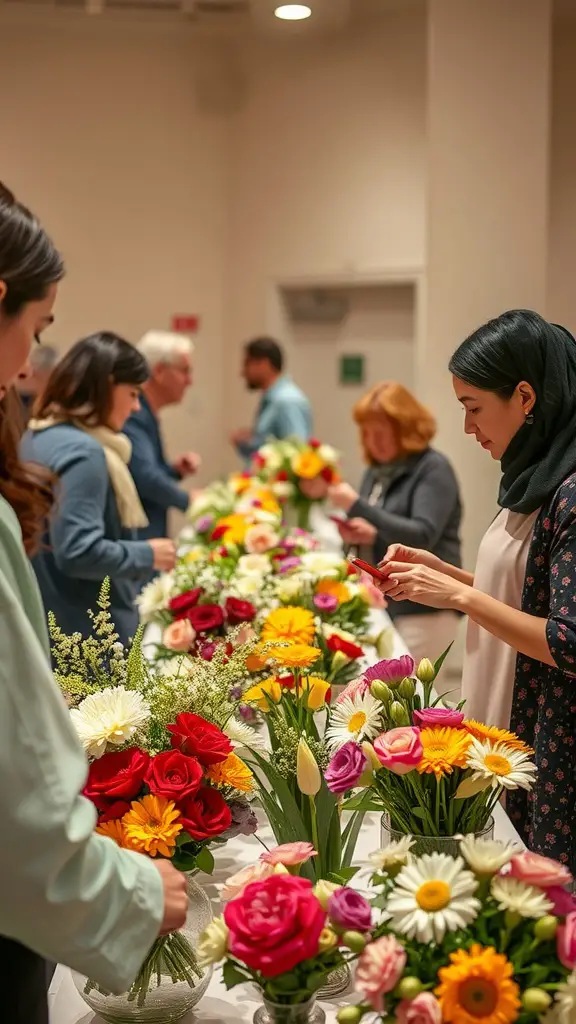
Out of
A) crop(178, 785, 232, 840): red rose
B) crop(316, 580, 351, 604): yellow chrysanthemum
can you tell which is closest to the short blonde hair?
crop(316, 580, 351, 604): yellow chrysanthemum

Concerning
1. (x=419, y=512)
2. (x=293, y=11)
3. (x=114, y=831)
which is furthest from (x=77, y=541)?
(x=293, y=11)

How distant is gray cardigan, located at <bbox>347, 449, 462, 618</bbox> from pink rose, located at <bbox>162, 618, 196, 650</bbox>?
1471mm

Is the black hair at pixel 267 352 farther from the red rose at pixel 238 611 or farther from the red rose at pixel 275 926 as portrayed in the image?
the red rose at pixel 275 926

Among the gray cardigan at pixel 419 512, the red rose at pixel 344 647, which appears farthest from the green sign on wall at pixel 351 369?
the red rose at pixel 344 647

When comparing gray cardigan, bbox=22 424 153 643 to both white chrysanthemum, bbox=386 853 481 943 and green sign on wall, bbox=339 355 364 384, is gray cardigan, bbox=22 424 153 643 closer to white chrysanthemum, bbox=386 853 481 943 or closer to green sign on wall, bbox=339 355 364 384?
white chrysanthemum, bbox=386 853 481 943

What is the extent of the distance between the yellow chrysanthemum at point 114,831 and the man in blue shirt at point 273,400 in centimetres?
501

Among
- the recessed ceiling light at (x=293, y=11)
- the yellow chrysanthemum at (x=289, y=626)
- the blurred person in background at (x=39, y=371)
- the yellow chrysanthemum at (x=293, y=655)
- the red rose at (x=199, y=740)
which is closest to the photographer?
the red rose at (x=199, y=740)

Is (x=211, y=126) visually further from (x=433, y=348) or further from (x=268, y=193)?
(x=433, y=348)

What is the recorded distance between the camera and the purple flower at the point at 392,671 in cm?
137

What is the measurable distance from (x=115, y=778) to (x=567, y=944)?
52cm

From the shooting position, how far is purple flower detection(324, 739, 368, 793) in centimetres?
128

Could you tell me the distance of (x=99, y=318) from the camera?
7.68m

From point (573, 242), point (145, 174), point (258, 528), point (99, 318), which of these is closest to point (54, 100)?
point (145, 174)

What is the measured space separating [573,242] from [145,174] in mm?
3386
